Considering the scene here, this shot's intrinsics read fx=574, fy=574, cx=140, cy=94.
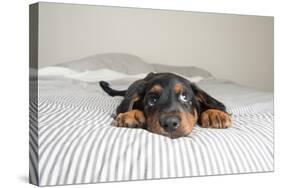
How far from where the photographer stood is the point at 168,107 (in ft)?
12.2

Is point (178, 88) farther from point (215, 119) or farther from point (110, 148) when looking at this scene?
point (110, 148)

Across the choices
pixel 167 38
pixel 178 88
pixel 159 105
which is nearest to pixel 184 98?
pixel 178 88

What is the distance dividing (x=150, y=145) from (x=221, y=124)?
586 millimetres

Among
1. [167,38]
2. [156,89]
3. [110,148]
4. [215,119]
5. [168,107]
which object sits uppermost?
[167,38]

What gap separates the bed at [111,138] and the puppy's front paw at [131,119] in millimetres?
42

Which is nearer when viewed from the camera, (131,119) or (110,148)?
(110,148)

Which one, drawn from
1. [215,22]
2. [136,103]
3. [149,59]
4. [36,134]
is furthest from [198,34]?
[36,134]

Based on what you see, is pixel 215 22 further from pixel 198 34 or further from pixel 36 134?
pixel 36 134

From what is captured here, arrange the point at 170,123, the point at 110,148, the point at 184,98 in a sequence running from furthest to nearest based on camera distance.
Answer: the point at 184,98
the point at 170,123
the point at 110,148

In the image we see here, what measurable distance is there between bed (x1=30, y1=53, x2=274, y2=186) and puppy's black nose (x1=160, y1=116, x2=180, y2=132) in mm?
77

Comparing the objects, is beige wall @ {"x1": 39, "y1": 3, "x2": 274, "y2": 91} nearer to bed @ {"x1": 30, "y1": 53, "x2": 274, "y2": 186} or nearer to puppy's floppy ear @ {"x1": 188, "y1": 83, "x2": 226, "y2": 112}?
bed @ {"x1": 30, "y1": 53, "x2": 274, "y2": 186}

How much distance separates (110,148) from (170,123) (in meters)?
0.43

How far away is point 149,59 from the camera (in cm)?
386

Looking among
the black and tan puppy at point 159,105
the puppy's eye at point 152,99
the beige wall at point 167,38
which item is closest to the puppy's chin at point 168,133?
the black and tan puppy at point 159,105
